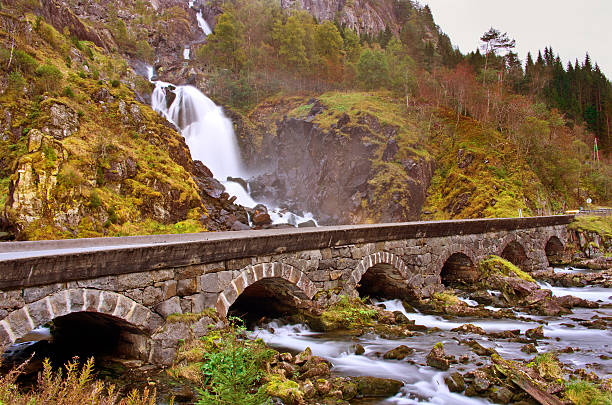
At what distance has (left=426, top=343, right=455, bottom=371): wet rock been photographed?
6700 millimetres

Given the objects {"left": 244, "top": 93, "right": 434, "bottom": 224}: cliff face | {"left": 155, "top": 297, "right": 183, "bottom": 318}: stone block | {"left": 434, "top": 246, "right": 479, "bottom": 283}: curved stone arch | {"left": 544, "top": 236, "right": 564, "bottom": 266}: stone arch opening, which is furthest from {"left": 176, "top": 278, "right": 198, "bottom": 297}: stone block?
{"left": 244, "top": 93, "right": 434, "bottom": 224}: cliff face

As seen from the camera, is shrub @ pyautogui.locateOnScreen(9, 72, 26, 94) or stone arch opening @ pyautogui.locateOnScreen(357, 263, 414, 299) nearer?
stone arch opening @ pyautogui.locateOnScreen(357, 263, 414, 299)

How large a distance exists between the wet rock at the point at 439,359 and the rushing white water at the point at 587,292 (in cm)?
→ 857

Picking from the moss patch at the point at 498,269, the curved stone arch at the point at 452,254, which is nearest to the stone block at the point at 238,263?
the curved stone arch at the point at 452,254

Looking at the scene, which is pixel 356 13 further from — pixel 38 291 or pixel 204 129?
pixel 38 291

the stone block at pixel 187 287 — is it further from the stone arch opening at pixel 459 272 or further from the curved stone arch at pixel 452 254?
the stone arch opening at pixel 459 272

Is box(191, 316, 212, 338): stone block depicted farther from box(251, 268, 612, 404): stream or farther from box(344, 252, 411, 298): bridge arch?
box(344, 252, 411, 298): bridge arch

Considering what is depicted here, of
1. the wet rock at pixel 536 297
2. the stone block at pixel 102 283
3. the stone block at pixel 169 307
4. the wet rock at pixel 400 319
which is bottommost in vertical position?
the wet rock at pixel 536 297

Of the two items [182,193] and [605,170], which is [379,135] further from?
[605,170]

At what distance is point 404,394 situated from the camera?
5.96 meters

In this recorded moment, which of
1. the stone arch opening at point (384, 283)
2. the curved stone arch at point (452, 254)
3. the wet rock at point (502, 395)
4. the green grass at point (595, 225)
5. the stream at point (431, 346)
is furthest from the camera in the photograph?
the green grass at point (595, 225)

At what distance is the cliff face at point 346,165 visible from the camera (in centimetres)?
2752

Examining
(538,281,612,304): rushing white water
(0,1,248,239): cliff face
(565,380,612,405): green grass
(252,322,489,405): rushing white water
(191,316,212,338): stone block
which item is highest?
(0,1,248,239): cliff face

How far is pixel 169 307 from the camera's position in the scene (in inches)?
242
